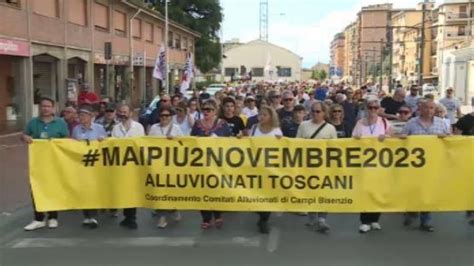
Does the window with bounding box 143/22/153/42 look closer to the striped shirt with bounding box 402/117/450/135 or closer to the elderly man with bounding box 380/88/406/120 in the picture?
the elderly man with bounding box 380/88/406/120

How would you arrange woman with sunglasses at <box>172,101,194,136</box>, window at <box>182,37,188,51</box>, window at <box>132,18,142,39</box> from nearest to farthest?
woman with sunglasses at <box>172,101,194,136</box>
window at <box>132,18,142,39</box>
window at <box>182,37,188,51</box>

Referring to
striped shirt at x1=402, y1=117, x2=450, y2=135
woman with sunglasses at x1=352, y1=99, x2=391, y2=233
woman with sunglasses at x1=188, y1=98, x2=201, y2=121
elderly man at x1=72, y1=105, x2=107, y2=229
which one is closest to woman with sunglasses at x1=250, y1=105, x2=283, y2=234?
woman with sunglasses at x1=352, y1=99, x2=391, y2=233

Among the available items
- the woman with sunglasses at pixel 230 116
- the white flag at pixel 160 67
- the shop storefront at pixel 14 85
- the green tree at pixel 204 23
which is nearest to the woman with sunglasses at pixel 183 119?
the woman with sunglasses at pixel 230 116

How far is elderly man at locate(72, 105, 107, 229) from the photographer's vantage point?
806cm

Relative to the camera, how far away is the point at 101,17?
110ft

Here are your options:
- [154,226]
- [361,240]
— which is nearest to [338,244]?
[361,240]

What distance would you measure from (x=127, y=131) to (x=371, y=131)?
10.4 feet

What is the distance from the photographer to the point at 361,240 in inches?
286

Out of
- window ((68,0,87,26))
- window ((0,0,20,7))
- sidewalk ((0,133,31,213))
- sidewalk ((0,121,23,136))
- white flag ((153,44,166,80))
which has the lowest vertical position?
sidewalk ((0,133,31,213))

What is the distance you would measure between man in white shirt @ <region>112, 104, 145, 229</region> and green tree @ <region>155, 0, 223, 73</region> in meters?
58.4

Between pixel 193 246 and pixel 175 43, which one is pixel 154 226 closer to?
pixel 193 246

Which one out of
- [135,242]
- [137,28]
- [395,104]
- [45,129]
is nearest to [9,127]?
[395,104]

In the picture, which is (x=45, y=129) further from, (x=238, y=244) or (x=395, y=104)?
(x=395, y=104)

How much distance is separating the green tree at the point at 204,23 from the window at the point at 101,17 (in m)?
31.5
